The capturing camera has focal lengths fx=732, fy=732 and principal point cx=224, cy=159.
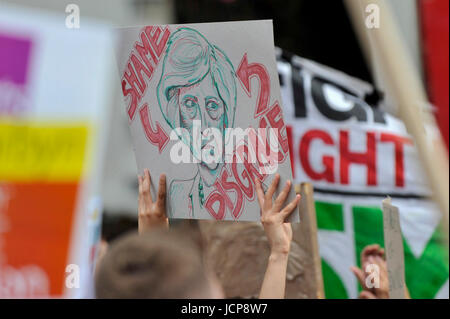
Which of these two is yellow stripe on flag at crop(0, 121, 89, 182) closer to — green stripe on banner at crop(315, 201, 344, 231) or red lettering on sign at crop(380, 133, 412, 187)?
green stripe on banner at crop(315, 201, 344, 231)

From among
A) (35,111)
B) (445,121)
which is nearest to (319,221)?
(445,121)

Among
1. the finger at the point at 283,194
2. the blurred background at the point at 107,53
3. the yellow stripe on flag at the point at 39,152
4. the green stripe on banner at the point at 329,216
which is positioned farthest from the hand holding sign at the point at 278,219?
the yellow stripe on flag at the point at 39,152

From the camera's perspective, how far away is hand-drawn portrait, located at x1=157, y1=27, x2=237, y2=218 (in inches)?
79.9

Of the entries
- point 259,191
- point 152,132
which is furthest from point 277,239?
point 152,132

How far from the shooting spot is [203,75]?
2057 millimetres

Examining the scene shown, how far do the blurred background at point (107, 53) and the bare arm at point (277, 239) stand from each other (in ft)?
10.3

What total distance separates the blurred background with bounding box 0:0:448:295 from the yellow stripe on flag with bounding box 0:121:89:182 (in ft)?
0.05

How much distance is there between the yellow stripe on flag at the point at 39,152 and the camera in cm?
509

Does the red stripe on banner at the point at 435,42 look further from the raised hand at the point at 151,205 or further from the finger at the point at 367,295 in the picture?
the raised hand at the point at 151,205

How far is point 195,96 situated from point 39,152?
Answer: 10.9ft
